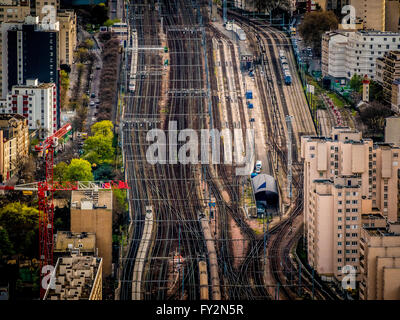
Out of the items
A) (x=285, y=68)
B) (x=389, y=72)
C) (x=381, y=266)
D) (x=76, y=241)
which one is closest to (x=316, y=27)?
(x=285, y=68)

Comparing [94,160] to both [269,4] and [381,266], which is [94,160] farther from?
[269,4]

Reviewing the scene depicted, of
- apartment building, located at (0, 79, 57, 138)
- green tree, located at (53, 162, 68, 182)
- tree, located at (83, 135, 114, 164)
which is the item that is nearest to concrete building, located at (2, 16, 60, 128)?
apartment building, located at (0, 79, 57, 138)

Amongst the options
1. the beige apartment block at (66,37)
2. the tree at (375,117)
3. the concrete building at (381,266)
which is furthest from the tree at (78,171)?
the beige apartment block at (66,37)

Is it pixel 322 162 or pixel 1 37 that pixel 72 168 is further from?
pixel 1 37

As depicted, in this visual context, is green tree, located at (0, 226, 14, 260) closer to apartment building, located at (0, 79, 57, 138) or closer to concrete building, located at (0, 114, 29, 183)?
concrete building, located at (0, 114, 29, 183)

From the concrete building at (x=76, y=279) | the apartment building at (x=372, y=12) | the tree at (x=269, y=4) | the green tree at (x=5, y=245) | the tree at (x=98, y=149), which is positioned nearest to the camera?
the concrete building at (x=76, y=279)

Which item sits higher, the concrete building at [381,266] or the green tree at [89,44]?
the green tree at [89,44]

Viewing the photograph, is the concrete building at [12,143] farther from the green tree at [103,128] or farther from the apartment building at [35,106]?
the green tree at [103,128]
